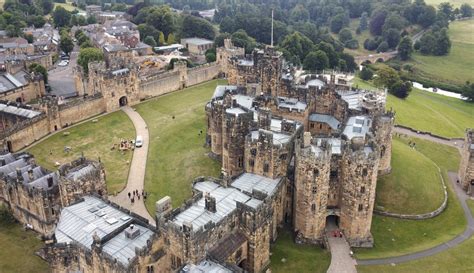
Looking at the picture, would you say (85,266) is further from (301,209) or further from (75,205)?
(301,209)

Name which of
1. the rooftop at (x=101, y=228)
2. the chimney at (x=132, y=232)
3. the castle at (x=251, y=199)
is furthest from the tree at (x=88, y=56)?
the chimney at (x=132, y=232)

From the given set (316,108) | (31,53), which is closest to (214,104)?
(316,108)

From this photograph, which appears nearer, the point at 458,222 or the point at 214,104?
the point at 458,222

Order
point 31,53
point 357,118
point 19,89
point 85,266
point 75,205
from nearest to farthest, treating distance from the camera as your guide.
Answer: point 85,266, point 75,205, point 357,118, point 19,89, point 31,53

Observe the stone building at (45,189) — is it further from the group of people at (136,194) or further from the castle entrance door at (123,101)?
the castle entrance door at (123,101)

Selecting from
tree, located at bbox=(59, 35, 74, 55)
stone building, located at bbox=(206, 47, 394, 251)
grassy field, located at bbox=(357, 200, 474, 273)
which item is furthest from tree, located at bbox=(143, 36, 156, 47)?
grassy field, located at bbox=(357, 200, 474, 273)

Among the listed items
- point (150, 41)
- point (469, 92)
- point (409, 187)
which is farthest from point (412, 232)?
point (150, 41)

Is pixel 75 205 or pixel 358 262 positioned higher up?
pixel 75 205
